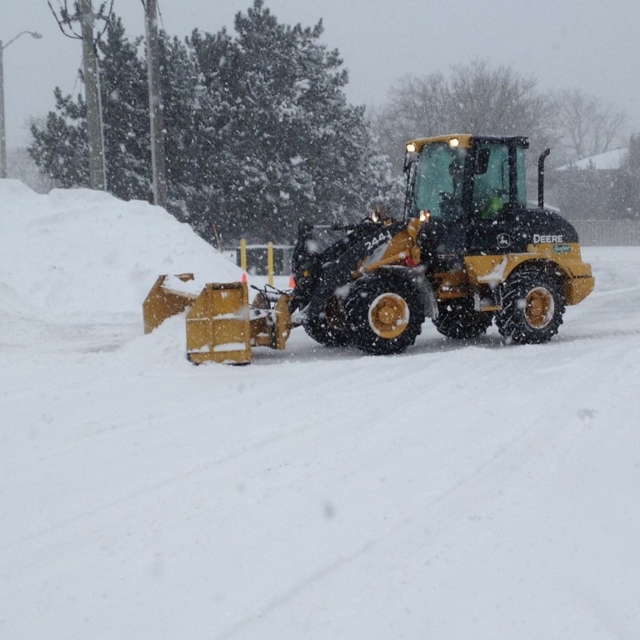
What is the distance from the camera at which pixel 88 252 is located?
1365cm

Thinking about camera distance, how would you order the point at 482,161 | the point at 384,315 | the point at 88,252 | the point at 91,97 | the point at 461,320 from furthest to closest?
the point at 91,97 < the point at 88,252 < the point at 461,320 < the point at 482,161 < the point at 384,315

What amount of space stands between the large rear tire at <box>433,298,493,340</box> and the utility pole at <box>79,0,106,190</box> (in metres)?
10.1

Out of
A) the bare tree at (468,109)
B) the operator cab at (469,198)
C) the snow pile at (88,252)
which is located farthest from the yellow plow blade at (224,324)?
the bare tree at (468,109)

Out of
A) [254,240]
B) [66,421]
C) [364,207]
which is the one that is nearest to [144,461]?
[66,421]

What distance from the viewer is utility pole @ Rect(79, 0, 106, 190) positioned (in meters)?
17.5

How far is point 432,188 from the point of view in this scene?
32.0 feet

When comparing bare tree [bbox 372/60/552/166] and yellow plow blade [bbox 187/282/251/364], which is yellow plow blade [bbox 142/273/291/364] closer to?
yellow plow blade [bbox 187/282/251/364]

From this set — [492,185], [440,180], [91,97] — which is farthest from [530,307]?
[91,97]

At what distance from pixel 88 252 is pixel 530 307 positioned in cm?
736

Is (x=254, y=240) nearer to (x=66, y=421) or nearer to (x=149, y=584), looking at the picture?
(x=66, y=421)

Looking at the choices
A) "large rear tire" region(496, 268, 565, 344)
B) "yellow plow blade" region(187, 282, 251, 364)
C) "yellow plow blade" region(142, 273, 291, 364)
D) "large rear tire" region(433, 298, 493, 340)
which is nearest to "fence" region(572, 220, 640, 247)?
"large rear tire" region(433, 298, 493, 340)

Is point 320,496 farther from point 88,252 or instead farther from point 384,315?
point 88,252

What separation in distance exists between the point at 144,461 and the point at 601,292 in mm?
13741

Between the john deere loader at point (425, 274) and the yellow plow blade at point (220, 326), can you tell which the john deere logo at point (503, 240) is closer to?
the john deere loader at point (425, 274)
